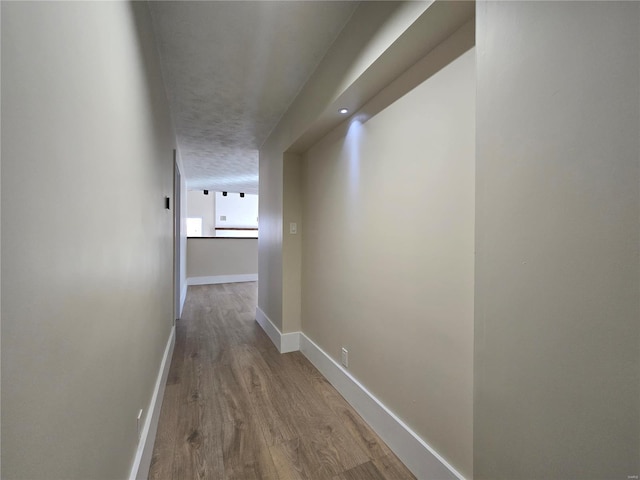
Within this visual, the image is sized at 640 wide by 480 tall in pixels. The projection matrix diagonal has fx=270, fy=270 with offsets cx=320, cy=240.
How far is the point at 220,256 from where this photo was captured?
6453 mm

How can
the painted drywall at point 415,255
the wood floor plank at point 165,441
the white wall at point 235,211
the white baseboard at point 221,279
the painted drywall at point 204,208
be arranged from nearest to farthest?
the painted drywall at point 415,255 < the wood floor plank at point 165,441 < the white baseboard at point 221,279 < the painted drywall at point 204,208 < the white wall at point 235,211

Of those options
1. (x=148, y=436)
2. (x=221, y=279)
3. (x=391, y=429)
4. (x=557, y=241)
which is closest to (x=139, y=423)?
(x=148, y=436)

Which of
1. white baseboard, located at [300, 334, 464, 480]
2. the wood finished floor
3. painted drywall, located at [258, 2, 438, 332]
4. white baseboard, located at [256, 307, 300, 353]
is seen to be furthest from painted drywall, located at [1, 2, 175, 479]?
white baseboard, located at [256, 307, 300, 353]

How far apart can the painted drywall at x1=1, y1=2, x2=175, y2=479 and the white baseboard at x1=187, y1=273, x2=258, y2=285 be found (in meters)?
5.38

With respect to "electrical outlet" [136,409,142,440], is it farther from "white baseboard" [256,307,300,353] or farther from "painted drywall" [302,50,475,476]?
"white baseboard" [256,307,300,353]

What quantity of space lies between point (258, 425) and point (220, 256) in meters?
5.21

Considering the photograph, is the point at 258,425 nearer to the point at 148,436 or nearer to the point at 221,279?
the point at 148,436

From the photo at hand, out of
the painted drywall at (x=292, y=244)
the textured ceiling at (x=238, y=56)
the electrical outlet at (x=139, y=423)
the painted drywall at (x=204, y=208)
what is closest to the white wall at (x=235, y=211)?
the painted drywall at (x=204, y=208)

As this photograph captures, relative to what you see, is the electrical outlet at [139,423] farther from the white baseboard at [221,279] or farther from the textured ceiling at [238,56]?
the white baseboard at [221,279]

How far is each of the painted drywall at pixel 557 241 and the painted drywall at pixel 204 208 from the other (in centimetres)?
1088

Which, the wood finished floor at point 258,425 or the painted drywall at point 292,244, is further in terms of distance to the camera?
the painted drywall at point 292,244

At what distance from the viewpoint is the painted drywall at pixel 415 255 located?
3.77 ft

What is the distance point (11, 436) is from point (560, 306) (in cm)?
108

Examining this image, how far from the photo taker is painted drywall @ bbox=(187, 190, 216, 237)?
10330mm
